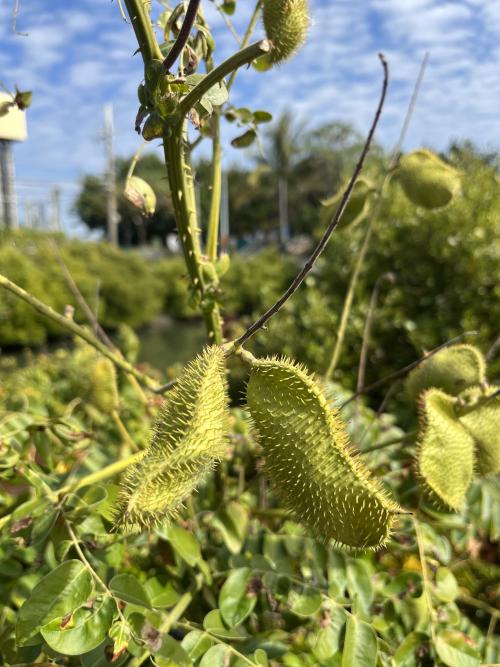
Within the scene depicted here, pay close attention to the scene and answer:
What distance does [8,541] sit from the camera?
826 mm

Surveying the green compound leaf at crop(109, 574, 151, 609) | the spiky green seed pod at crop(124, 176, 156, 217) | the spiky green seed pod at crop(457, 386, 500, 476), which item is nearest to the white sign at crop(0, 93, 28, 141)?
the spiky green seed pod at crop(124, 176, 156, 217)

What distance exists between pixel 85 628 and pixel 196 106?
650 millimetres

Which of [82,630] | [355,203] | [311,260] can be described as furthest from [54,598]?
[355,203]

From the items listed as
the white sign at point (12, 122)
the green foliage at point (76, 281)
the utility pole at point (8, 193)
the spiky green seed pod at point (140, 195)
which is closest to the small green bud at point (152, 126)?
the spiky green seed pod at point (140, 195)

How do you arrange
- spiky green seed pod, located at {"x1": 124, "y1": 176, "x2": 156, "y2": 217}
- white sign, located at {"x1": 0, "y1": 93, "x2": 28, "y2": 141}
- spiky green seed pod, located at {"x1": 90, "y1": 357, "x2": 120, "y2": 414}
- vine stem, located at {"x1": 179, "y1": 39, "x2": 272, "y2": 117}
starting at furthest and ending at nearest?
spiky green seed pod, located at {"x1": 90, "y1": 357, "x2": 120, "y2": 414} < white sign, located at {"x1": 0, "y1": 93, "x2": 28, "y2": 141} < spiky green seed pod, located at {"x1": 124, "y1": 176, "x2": 156, "y2": 217} < vine stem, located at {"x1": 179, "y1": 39, "x2": 272, "y2": 117}

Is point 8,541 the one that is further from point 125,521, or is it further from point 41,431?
point 125,521

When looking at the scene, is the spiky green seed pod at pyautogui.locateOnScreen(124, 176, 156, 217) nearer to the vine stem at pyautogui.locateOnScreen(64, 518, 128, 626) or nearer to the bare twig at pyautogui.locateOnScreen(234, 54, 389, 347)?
the bare twig at pyautogui.locateOnScreen(234, 54, 389, 347)

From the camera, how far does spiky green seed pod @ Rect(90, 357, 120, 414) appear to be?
1.12 metres

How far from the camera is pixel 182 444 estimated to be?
544 mm

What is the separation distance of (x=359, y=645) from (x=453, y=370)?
0.48m

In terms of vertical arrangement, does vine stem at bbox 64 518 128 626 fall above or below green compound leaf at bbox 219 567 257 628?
above

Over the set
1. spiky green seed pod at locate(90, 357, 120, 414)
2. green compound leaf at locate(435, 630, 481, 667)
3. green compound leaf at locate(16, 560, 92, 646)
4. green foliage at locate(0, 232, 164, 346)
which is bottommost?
green foliage at locate(0, 232, 164, 346)

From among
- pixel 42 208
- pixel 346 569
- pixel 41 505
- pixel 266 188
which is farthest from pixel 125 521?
pixel 266 188

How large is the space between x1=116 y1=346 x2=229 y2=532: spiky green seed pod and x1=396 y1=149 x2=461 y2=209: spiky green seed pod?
2.63ft
